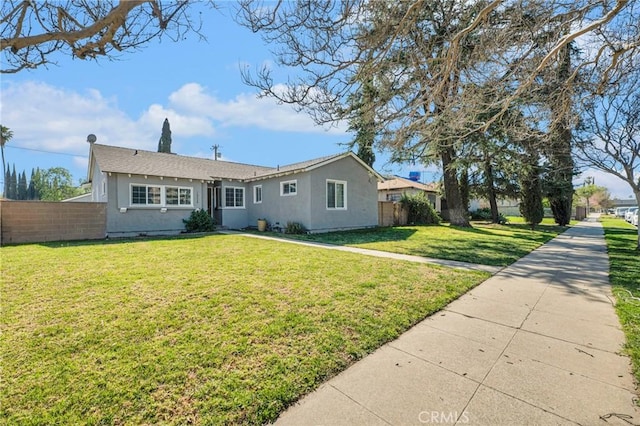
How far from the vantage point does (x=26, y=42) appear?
3.35 m

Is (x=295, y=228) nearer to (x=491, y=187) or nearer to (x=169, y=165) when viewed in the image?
(x=169, y=165)

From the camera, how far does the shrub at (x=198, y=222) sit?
1512 centimetres

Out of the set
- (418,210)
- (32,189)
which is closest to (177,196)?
(418,210)

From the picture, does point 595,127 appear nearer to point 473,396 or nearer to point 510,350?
point 510,350

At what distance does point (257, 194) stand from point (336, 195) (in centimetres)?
499

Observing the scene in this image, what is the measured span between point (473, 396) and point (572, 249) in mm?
11272

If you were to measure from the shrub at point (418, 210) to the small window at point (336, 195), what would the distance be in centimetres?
648

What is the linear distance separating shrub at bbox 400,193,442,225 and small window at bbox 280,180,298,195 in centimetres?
925

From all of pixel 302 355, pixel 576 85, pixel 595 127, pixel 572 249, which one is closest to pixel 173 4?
pixel 302 355

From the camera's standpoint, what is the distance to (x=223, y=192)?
56.3 feet

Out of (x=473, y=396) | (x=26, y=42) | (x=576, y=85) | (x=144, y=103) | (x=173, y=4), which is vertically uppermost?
(x=144, y=103)

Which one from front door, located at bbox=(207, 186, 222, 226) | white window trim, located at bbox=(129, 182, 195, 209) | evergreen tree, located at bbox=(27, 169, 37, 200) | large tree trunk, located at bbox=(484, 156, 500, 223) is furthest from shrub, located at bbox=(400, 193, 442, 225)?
evergreen tree, located at bbox=(27, 169, 37, 200)

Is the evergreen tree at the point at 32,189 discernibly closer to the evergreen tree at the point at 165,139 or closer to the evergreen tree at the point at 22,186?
the evergreen tree at the point at 22,186

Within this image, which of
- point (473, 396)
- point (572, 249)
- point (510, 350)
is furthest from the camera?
point (572, 249)
